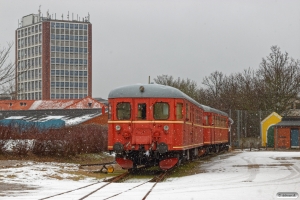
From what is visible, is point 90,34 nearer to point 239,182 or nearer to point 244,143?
A: point 244,143

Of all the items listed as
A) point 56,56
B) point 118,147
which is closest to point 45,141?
point 118,147

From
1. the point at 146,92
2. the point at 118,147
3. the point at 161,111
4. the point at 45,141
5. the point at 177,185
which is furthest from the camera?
the point at 45,141

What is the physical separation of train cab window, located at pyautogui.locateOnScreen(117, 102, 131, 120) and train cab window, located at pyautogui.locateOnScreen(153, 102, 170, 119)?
2.85 ft

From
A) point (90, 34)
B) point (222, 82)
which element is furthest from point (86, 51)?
point (222, 82)

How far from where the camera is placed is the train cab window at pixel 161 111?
62.2ft

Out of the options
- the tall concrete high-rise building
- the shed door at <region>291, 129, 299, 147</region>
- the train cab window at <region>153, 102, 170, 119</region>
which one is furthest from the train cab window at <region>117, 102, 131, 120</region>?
the tall concrete high-rise building

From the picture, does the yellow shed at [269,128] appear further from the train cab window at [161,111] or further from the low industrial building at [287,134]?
the train cab window at [161,111]

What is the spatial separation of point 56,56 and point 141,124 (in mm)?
116537

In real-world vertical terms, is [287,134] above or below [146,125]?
below

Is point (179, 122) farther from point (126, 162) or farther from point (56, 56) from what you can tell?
point (56, 56)

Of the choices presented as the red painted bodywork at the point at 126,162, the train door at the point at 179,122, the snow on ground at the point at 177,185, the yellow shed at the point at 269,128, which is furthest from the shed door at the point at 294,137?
the red painted bodywork at the point at 126,162

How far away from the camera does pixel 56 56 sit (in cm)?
13288

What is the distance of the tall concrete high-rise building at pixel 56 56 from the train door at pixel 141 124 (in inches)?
4469

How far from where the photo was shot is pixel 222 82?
3255 inches
